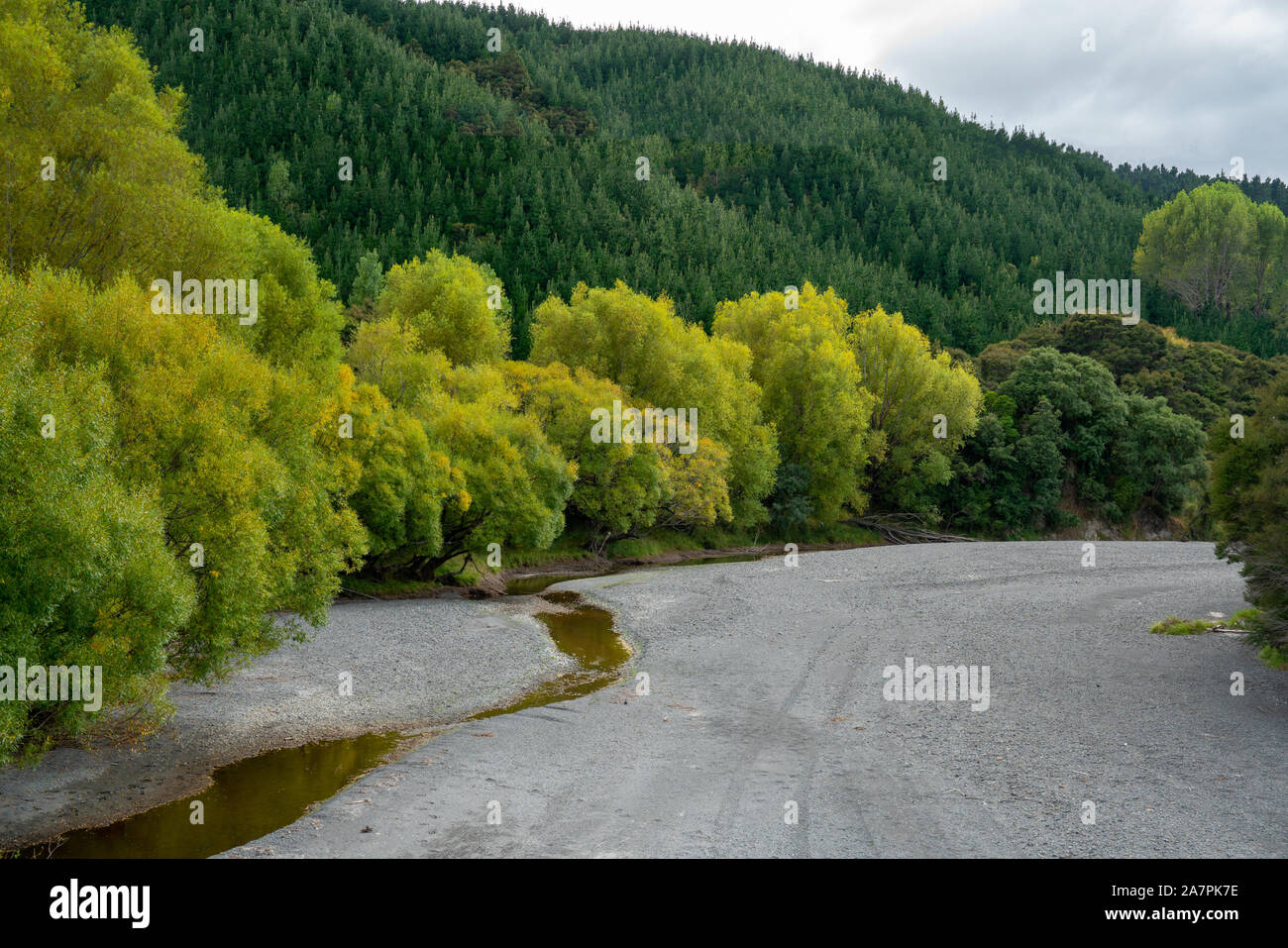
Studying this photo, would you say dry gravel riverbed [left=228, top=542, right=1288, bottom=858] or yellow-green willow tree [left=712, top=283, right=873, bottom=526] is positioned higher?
yellow-green willow tree [left=712, top=283, right=873, bottom=526]

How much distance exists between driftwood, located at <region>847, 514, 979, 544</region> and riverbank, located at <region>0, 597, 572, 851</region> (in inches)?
1946

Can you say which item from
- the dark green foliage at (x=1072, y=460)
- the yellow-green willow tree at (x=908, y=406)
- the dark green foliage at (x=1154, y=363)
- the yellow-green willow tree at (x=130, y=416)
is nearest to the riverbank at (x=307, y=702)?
the yellow-green willow tree at (x=130, y=416)

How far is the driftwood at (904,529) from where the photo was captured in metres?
80.8

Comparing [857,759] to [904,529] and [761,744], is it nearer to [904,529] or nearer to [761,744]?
[761,744]

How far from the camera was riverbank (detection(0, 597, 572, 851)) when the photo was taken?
17.6m

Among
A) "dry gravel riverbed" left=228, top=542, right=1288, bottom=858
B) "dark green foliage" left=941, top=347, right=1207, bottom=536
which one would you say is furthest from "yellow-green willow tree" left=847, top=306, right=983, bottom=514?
"dry gravel riverbed" left=228, top=542, right=1288, bottom=858

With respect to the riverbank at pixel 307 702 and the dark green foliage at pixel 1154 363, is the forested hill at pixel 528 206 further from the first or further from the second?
the riverbank at pixel 307 702

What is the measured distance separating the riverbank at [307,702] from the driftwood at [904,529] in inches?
1946

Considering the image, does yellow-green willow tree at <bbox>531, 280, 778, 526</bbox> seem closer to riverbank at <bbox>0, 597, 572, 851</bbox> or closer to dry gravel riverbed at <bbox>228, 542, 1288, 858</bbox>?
riverbank at <bbox>0, 597, 572, 851</bbox>

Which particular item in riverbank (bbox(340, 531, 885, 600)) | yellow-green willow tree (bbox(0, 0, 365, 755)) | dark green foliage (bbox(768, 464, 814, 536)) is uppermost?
yellow-green willow tree (bbox(0, 0, 365, 755))
